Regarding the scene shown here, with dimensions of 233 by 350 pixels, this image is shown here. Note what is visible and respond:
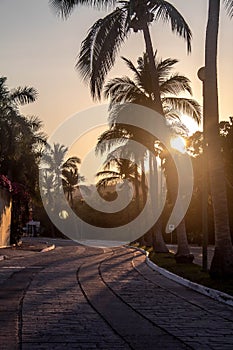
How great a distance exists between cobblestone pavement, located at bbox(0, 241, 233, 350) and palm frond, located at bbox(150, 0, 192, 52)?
26.8ft

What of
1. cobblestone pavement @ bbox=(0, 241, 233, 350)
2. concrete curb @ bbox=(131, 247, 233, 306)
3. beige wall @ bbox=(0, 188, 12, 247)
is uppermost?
beige wall @ bbox=(0, 188, 12, 247)

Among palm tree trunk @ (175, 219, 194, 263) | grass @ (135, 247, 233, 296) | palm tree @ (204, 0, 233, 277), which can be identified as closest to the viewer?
grass @ (135, 247, 233, 296)

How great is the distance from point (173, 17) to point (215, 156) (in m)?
6.14

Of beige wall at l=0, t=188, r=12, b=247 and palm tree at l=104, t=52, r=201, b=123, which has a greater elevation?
palm tree at l=104, t=52, r=201, b=123

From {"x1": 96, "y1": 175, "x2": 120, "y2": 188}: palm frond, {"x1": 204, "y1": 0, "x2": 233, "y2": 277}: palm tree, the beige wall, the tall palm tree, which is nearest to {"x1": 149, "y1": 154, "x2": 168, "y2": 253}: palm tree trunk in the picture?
the tall palm tree

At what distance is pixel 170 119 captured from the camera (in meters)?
34.8

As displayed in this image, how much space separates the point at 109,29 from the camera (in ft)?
68.6

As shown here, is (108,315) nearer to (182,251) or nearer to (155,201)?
(182,251)

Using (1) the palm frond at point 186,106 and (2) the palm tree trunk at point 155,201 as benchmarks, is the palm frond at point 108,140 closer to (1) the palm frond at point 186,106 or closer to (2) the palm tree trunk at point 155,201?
(2) the palm tree trunk at point 155,201

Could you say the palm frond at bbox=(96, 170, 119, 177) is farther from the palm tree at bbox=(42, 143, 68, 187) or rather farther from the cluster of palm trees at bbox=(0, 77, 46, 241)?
the palm tree at bbox=(42, 143, 68, 187)

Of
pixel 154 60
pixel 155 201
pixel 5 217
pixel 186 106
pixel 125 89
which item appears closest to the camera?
pixel 154 60

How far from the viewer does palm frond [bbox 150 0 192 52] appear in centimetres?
1991

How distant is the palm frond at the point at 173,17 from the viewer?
19906mm

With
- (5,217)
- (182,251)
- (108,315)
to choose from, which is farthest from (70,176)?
(108,315)
